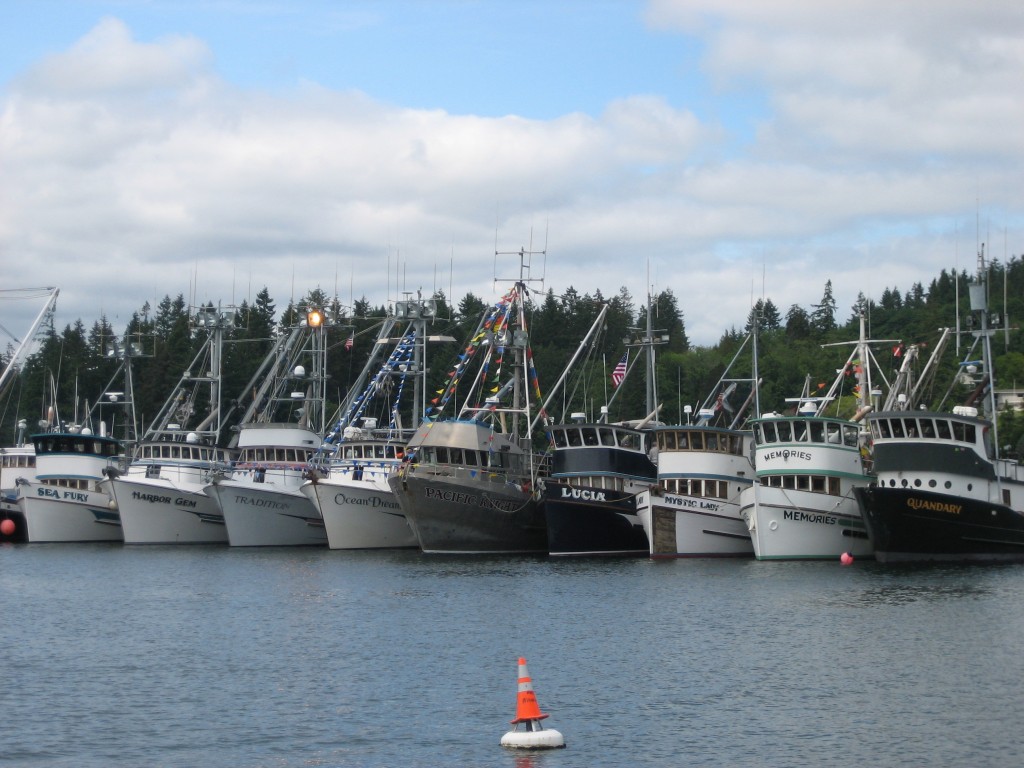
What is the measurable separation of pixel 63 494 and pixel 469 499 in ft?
90.8

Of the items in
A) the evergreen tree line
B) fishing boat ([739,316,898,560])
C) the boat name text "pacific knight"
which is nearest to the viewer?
the boat name text "pacific knight"

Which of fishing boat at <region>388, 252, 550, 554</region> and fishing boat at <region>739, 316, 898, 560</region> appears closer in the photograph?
fishing boat at <region>739, 316, 898, 560</region>

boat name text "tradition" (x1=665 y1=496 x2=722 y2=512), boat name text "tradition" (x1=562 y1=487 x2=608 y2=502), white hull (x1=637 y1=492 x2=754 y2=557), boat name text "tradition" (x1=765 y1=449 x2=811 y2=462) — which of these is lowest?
white hull (x1=637 y1=492 x2=754 y2=557)

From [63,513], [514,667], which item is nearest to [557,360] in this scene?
[63,513]

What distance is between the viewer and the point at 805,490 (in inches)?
2308

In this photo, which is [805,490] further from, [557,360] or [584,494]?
[557,360]

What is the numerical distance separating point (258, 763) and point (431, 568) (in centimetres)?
3439

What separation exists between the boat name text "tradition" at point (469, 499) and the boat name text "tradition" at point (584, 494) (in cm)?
374

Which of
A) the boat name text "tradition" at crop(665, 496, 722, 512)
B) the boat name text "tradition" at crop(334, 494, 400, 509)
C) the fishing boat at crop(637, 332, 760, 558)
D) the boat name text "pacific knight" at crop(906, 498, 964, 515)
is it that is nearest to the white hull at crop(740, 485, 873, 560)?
the boat name text "tradition" at crop(665, 496, 722, 512)

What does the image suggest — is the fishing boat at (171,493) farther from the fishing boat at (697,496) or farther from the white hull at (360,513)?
the fishing boat at (697,496)

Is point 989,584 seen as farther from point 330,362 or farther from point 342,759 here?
point 330,362

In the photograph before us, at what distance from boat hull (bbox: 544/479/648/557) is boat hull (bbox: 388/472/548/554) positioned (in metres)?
2.00

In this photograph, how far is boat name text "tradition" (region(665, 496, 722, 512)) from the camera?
6188cm

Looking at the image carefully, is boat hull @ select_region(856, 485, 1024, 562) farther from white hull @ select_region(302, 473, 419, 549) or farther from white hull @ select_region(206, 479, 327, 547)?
white hull @ select_region(206, 479, 327, 547)
